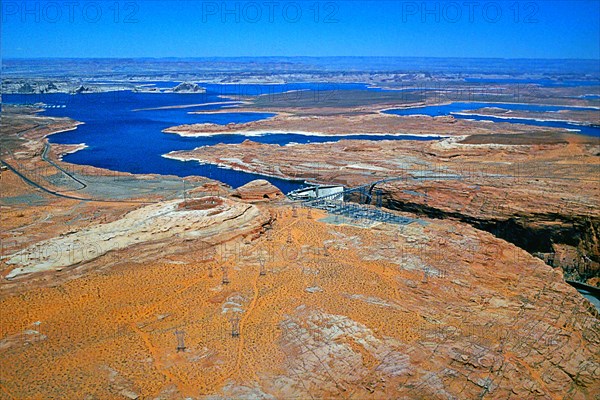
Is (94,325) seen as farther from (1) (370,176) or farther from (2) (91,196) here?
(1) (370,176)

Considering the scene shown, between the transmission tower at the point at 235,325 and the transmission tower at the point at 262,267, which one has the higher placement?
the transmission tower at the point at 262,267

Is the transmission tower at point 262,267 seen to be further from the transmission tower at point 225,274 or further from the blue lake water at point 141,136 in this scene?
the blue lake water at point 141,136

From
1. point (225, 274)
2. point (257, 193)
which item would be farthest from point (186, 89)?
point (225, 274)

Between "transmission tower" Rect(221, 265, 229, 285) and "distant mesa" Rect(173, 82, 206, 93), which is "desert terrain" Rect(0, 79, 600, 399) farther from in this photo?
"distant mesa" Rect(173, 82, 206, 93)

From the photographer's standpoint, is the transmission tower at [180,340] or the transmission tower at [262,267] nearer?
the transmission tower at [180,340]

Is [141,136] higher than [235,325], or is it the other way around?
[235,325]

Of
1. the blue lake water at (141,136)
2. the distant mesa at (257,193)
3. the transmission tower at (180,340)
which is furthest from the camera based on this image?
the blue lake water at (141,136)

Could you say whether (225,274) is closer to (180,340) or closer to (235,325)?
(235,325)

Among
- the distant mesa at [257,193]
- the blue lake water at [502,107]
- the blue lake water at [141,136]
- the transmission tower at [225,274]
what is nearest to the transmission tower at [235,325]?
the transmission tower at [225,274]
